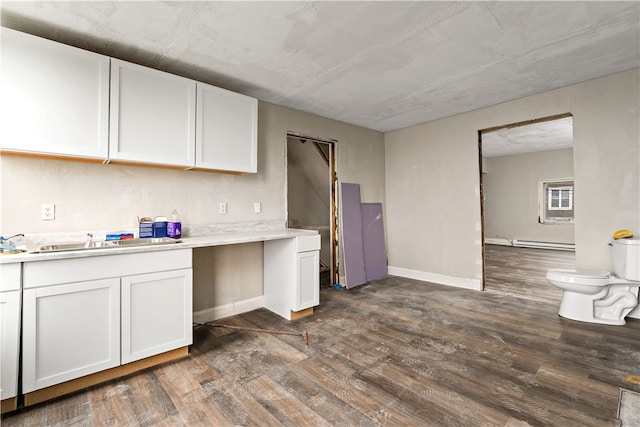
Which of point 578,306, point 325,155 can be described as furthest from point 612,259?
point 325,155

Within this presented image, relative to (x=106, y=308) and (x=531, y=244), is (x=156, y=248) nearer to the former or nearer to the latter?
(x=106, y=308)

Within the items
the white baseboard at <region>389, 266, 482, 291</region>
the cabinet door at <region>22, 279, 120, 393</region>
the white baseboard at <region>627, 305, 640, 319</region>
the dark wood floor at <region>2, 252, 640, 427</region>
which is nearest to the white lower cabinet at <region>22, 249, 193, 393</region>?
the cabinet door at <region>22, 279, 120, 393</region>

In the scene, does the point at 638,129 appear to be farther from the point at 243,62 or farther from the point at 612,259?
the point at 243,62

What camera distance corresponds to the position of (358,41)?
2232mm

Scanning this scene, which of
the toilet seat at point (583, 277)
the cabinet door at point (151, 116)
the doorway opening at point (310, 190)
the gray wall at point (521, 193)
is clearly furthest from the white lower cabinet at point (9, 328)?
the gray wall at point (521, 193)

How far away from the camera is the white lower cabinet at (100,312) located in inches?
66.4

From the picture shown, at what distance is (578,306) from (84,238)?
441 cm

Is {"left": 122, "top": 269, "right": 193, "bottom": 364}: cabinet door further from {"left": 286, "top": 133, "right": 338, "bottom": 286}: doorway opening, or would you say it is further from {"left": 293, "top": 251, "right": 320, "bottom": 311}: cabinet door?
{"left": 286, "top": 133, "right": 338, "bottom": 286}: doorway opening

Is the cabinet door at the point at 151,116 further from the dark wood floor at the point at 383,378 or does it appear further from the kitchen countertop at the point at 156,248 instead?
the dark wood floor at the point at 383,378

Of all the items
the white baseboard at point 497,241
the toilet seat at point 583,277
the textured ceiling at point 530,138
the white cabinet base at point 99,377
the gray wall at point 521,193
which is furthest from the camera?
the white baseboard at point 497,241

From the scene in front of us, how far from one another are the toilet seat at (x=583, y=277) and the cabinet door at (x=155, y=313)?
3.37 metres

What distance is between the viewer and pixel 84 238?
2268 millimetres

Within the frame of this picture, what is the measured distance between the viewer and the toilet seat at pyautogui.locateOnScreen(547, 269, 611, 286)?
8.98 feet

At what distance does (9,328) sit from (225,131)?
1.97 metres
